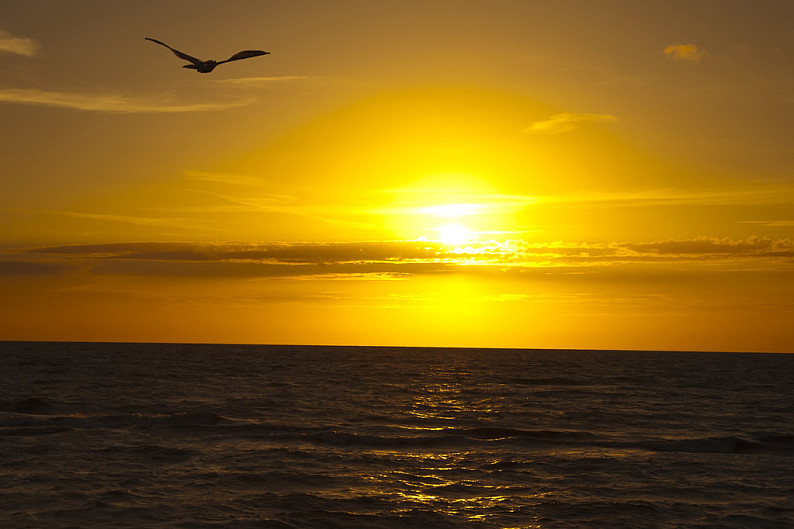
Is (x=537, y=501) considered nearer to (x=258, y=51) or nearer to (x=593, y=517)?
(x=593, y=517)

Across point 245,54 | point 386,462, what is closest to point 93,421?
point 386,462

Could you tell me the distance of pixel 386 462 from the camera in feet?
115

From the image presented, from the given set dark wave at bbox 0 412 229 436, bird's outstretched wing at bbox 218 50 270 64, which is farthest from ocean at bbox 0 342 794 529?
bird's outstretched wing at bbox 218 50 270 64

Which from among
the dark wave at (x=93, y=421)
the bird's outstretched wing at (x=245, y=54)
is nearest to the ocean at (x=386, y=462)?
the dark wave at (x=93, y=421)

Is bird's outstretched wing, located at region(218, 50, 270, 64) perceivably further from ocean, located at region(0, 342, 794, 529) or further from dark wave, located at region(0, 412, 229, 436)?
dark wave, located at region(0, 412, 229, 436)

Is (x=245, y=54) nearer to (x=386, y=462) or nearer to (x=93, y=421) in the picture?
(x=386, y=462)

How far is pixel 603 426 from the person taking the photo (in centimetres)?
4800

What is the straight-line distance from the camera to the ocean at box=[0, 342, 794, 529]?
25.5m

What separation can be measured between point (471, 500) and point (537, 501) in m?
2.37

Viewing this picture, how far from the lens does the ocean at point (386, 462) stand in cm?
2545

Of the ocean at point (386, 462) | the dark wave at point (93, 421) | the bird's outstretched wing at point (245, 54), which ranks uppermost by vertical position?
the bird's outstretched wing at point (245, 54)

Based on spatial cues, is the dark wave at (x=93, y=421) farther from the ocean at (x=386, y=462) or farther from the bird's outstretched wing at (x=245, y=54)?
the bird's outstretched wing at (x=245, y=54)

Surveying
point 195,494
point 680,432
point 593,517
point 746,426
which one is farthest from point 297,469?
point 746,426

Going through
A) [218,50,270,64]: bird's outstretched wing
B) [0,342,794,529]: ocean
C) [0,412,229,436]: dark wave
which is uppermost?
[218,50,270,64]: bird's outstretched wing
